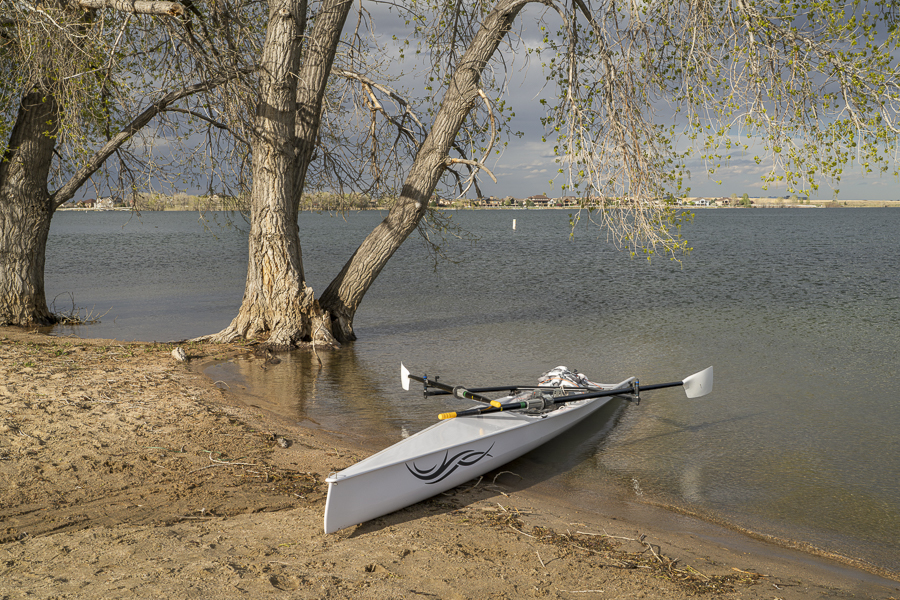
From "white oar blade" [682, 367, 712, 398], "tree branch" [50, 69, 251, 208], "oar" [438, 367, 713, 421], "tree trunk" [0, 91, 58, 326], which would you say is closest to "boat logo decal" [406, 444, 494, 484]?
"oar" [438, 367, 713, 421]

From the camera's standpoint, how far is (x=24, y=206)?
10.7 meters

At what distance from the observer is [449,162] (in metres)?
11.0

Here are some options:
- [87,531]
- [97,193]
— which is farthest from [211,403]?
[97,193]

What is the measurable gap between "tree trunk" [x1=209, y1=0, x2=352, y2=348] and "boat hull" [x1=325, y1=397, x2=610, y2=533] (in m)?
5.58

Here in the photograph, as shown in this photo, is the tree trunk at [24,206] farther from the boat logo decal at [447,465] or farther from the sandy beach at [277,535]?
the boat logo decal at [447,465]

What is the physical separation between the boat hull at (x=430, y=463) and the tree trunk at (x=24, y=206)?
8899 millimetres

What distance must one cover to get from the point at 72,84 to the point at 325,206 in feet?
17.6

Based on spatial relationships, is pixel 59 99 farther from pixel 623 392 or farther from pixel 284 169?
pixel 623 392

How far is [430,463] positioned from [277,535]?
128cm

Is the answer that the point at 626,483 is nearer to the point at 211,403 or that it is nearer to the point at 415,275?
the point at 211,403

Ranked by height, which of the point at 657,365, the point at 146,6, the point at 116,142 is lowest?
the point at 657,365

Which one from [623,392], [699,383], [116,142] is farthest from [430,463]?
[116,142]

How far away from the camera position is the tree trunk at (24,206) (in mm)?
10469

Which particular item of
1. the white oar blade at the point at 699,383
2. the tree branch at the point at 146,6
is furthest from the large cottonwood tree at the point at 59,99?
the white oar blade at the point at 699,383
